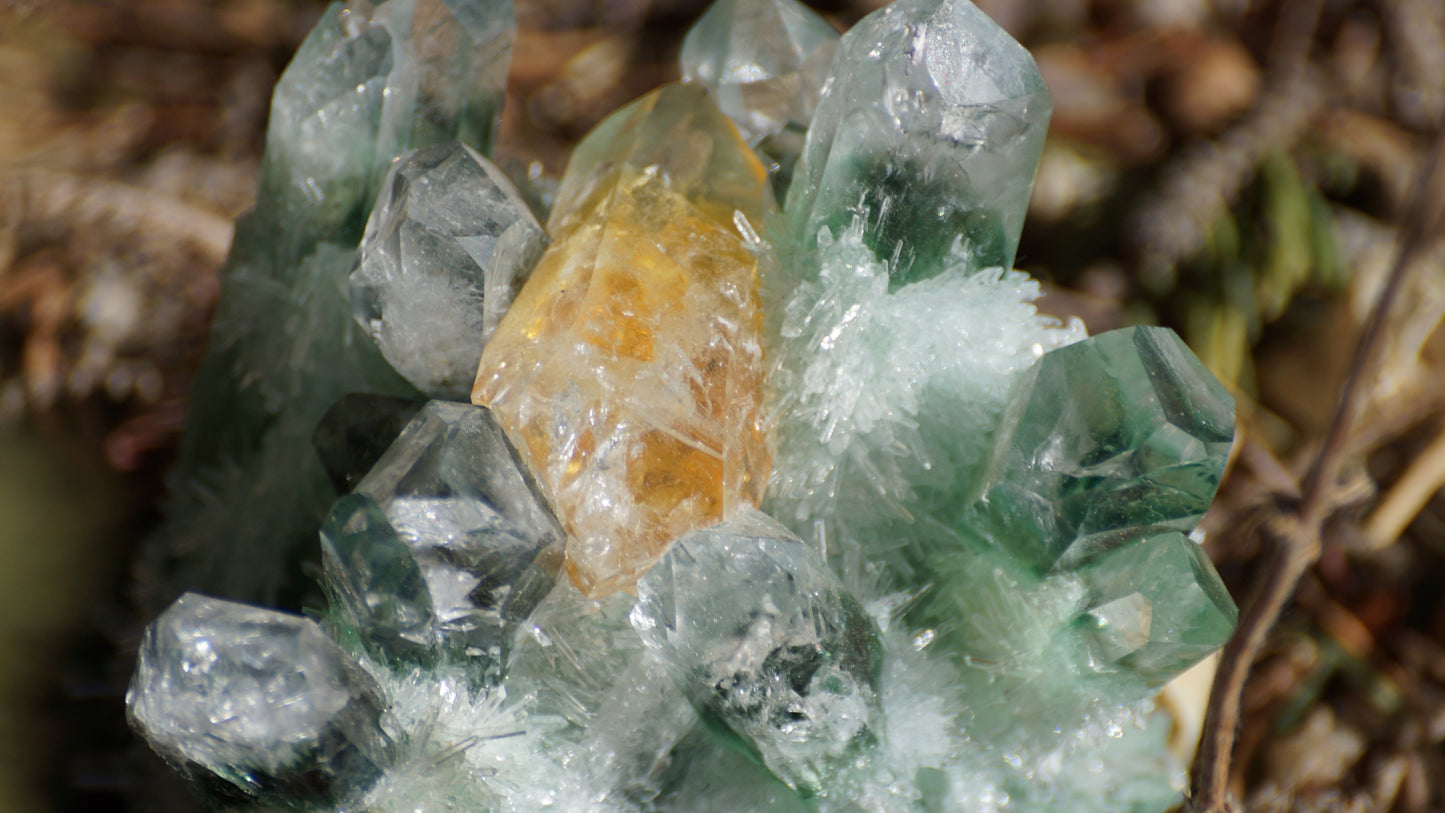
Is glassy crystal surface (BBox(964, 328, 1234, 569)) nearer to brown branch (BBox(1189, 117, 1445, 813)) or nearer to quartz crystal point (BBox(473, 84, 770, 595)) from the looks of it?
quartz crystal point (BBox(473, 84, 770, 595))

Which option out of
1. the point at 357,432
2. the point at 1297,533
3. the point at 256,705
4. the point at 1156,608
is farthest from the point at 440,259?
the point at 1297,533

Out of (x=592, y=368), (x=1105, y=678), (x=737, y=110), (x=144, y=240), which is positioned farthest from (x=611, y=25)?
(x=1105, y=678)

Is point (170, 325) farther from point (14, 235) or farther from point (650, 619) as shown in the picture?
point (650, 619)

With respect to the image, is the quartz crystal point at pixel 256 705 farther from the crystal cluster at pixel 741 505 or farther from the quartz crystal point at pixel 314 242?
the quartz crystal point at pixel 314 242

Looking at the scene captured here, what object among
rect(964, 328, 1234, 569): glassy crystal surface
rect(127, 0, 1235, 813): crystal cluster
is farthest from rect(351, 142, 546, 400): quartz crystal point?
rect(964, 328, 1234, 569): glassy crystal surface

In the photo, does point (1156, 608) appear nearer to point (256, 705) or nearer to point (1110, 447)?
point (1110, 447)

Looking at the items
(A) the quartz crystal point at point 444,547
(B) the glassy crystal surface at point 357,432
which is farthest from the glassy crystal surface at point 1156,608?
(B) the glassy crystal surface at point 357,432
